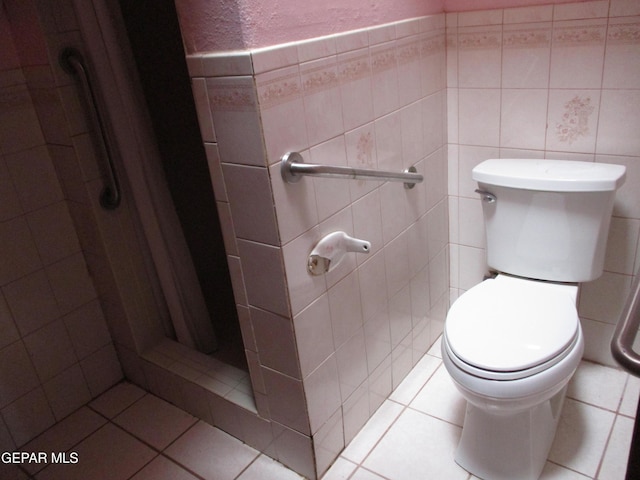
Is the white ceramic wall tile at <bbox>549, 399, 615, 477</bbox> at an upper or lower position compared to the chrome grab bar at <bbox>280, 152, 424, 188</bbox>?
lower

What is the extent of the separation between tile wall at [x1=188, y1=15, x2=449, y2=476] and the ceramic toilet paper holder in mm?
19

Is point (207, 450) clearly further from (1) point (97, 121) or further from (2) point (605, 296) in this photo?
(2) point (605, 296)

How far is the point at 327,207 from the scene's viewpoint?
1327mm

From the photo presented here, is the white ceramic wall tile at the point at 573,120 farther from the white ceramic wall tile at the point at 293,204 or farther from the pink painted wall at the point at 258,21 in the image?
the white ceramic wall tile at the point at 293,204

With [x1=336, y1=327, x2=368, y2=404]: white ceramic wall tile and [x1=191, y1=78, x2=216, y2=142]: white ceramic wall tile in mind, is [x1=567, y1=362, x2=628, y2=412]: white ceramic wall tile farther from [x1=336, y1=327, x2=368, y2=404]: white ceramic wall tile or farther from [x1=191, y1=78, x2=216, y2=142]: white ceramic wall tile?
[x1=191, y1=78, x2=216, y2=142]: white ceramic wall tile

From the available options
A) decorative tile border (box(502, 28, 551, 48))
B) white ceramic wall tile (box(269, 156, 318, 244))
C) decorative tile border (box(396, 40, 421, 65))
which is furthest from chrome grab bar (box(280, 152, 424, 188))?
decorative tile border (box(502, 28, 551, 48))

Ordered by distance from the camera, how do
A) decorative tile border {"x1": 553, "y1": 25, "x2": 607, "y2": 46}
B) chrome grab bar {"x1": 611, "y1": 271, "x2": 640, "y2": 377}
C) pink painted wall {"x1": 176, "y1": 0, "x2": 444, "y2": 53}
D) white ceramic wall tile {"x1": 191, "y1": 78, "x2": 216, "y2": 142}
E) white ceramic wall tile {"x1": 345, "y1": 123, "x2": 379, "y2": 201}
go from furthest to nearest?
1. decorative tile border {"x1": 553, "y1": 25, "x2": 607, "y2": 46}
2. white ceramic wall tile {"x1": 345, "y1": 123, "x2": 379, "y2": 201}
3. white ceramic wall tile {"x1": 191, "y1": 78, "x2": 216, "y2": 142}
4. pink painted wall {"x1": 176, "y1": 0, "x2": 444, "y2": 53}
5. chrome grab bar {"x1": 611, "y1": 271, "x2": 640, "y2": 377}

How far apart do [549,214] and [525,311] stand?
323 mm

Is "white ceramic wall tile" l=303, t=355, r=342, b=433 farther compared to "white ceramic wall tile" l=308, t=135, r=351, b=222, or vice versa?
"white ceramic wall tile" l=303, t=355, r=342, b=433

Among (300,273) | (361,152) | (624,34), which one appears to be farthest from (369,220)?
(624,34)

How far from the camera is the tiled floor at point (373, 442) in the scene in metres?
1.51

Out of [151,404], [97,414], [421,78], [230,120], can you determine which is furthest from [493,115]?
[97,414]

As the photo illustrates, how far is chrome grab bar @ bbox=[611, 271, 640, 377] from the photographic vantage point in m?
0.59

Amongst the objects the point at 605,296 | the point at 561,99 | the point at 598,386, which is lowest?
the point at 598,386
